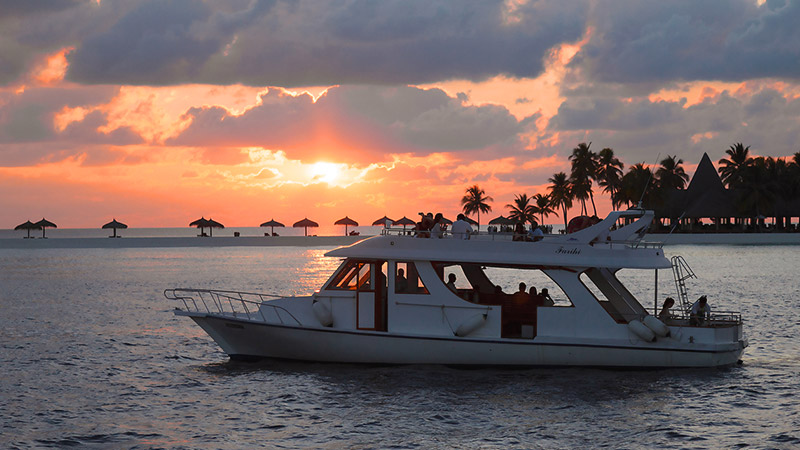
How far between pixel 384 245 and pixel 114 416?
22.4ft

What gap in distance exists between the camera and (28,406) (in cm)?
1667

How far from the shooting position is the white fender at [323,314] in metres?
18.8

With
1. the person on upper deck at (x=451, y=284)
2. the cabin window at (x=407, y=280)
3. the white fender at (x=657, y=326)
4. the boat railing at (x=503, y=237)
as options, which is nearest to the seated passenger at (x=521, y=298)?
the boat railing at (x=503, y=237)

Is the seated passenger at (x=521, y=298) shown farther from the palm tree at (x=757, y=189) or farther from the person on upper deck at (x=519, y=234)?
the palm tree at (x=757, y=189)

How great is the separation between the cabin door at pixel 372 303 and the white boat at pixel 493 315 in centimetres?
2

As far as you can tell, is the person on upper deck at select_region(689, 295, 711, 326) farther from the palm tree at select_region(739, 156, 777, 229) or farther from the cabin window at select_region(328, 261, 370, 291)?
the palm tree at select_region(739, 156, 777, 229)

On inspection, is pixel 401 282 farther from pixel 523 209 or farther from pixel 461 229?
pixel 523 209

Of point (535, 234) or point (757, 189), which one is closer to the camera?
point (535, 234)

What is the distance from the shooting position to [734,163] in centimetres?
10725

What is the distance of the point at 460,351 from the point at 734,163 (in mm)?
99512

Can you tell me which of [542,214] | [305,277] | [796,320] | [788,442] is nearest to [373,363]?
[788,442]

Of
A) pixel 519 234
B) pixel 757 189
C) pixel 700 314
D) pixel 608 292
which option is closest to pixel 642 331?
pixel 608 292

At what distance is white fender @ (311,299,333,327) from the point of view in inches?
739

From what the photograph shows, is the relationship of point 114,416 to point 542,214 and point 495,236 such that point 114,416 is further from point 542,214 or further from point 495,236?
point 542,214
